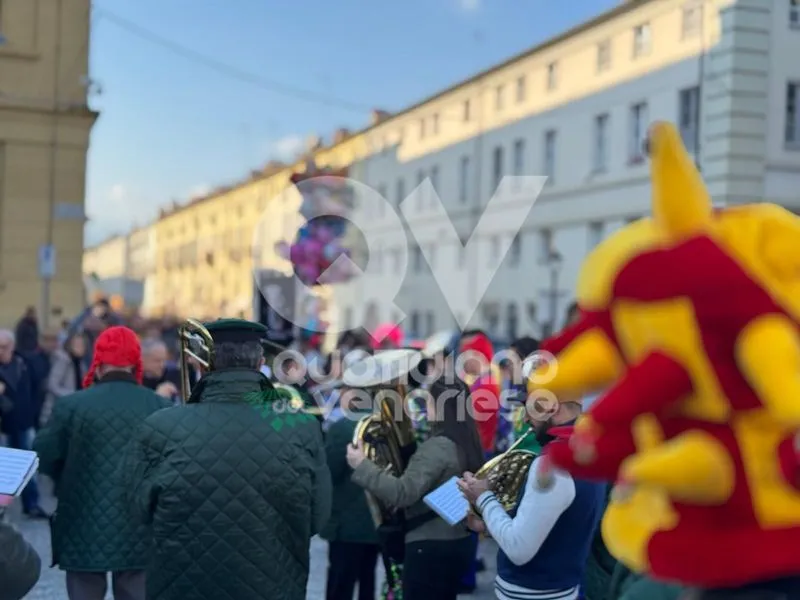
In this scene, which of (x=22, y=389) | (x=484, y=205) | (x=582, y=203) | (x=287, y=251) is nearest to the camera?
(x=22, y=389)

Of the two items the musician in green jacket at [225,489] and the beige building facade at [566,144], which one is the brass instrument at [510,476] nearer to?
the musician in green jacket at [225,489]

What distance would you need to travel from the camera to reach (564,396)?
2527 millimetres

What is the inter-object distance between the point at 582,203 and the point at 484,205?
251 inches

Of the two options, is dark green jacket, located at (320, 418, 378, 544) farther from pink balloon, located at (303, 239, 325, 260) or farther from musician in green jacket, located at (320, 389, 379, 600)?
pink balloon, located at (303, 239, 325, 260)

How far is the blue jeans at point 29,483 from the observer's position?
1028 centimetres

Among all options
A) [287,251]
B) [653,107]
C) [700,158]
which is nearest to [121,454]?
[287,251]

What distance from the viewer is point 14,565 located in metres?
3.55

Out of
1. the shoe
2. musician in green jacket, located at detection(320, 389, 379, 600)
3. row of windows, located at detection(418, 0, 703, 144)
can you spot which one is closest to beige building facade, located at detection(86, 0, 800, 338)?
row of windows, located at detection(418, 0, 703, 144)

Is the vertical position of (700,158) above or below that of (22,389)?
above

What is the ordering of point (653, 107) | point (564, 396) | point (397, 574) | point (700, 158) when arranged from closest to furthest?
point (564, 396) → point (397, 574) → point (700, 158) → point (653, 107)

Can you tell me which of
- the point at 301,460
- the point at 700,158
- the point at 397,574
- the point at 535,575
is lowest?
the point at 397,574

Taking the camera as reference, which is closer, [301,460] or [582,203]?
[301,460]

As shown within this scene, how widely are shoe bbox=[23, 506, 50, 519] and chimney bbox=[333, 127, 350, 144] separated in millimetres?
38870

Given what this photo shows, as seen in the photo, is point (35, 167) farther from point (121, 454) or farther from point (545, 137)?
point (545, 137)
